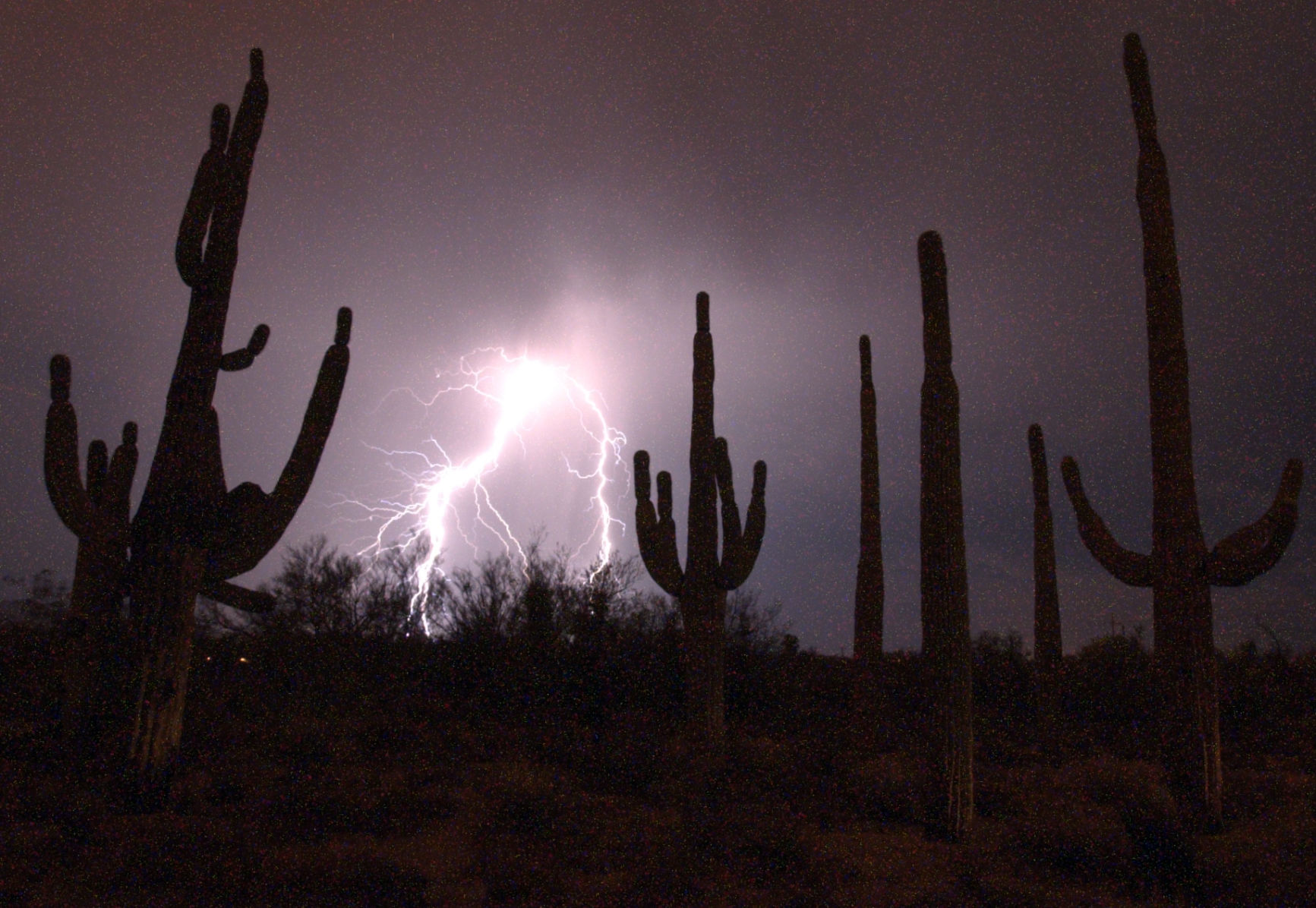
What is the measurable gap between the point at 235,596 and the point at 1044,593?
46.4ft

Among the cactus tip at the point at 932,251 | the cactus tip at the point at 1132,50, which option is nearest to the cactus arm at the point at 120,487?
the cactus tip at the point at 932,251

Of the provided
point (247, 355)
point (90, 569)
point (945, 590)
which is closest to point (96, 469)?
point (90, 569)

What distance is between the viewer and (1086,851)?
27.5 ft

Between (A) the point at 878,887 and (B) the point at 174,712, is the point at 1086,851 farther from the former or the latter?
(B) the point at 174,712

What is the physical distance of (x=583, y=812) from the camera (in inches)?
403

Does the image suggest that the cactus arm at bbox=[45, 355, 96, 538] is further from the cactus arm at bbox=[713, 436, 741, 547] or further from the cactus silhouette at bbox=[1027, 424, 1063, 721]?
the cactus silhouette at bbox=[1027, 424, 1063, 721]

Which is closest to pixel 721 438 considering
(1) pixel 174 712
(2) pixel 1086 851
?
(2) pixel 1086 851

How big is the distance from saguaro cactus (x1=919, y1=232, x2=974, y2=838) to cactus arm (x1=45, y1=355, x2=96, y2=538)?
10226 mm

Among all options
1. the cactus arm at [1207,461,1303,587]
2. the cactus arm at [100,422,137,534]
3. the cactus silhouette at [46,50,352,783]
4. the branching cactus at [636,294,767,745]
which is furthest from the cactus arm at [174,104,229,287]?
the cactus arm at [1207,461,1303,587]

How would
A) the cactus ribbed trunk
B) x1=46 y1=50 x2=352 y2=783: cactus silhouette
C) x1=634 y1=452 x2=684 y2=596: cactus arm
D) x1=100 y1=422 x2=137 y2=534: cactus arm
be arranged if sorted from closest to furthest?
x1=46 y1=50 x2=352 y2=783: cactus silhouette
the cactus ribbed trunk
x1=100 y1=422 x2=137 y2=534: cactus arm
x1=634 y1=452 x2=684 y2=596: cactus arm

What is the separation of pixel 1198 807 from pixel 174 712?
10.4 m

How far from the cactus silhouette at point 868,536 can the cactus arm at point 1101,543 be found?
15.0 ft

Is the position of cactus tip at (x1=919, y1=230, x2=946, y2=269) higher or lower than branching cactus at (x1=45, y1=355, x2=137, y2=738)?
higher

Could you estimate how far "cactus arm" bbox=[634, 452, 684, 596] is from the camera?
43.3 feet
